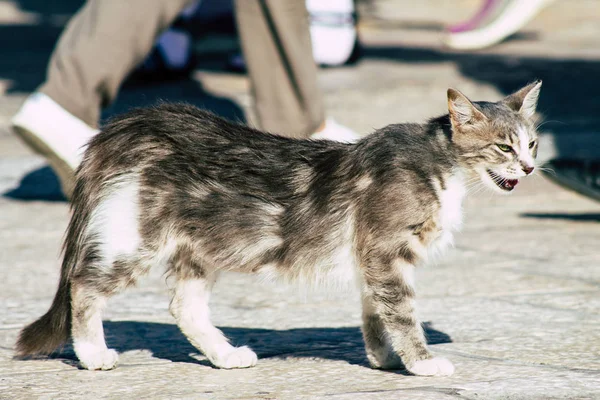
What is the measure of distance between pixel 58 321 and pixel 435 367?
1231 millimetres

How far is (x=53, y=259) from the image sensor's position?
4840 mm

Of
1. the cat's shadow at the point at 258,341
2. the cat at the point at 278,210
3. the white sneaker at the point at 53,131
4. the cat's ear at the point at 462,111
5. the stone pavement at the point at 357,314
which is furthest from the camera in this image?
the white sneaker at the point at 53,131

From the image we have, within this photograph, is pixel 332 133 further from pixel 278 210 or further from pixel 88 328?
pixel 88 328

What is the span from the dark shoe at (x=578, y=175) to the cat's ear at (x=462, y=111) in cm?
180

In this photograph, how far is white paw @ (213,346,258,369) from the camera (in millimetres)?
3369

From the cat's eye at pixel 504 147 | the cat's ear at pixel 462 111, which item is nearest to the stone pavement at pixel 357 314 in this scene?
the cat's eye at pixel 504 147

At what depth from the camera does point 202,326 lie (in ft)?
11.5

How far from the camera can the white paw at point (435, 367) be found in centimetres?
319

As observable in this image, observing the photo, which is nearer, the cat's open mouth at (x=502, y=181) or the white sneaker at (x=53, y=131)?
the cat's open mouth at (x=502, y=181)

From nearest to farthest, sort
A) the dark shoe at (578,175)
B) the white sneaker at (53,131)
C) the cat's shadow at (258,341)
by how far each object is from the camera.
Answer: the cat's shadow at (258,341) < the white sneaker at (53,131) < the dark shoe at (578,175)

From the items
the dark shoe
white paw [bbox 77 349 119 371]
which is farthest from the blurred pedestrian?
white paw [bbox 77 349 119 371]

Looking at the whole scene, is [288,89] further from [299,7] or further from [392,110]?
[392,110]

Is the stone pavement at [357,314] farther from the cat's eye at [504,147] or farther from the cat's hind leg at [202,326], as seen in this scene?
the cat's eye at [504,147]

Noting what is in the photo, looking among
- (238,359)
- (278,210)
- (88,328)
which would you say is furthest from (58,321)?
(278,210)
